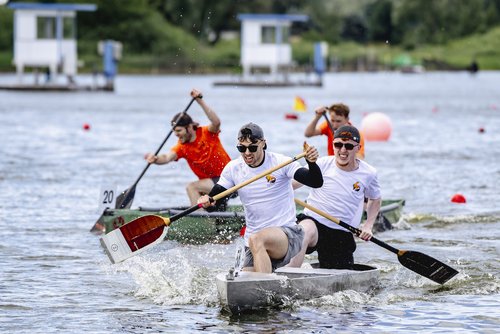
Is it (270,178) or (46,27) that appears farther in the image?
(46,27)

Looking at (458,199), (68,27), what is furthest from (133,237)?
(68,27)

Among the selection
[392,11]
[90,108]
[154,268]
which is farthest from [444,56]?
[154,268]

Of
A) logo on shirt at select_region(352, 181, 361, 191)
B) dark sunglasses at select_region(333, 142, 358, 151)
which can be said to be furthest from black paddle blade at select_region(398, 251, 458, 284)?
dark sunglasses at select_region(333, 142, 358, 151)

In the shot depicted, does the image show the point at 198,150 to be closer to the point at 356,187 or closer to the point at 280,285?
the point at 356,187

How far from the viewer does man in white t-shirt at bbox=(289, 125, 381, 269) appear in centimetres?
1427

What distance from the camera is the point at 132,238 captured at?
14891mm

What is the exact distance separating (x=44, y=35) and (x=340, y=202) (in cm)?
5970

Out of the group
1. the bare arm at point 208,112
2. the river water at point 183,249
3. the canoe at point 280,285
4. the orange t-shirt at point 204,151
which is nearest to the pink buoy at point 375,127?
the river water at point 183,249

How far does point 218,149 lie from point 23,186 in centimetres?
1014

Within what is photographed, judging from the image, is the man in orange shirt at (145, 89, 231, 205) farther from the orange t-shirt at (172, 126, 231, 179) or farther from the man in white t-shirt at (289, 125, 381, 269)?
the man in white t-shirt at (289, 125, 381, 269)

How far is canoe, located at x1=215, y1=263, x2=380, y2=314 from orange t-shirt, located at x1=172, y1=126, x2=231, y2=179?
4204 mm

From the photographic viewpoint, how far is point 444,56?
160 metres

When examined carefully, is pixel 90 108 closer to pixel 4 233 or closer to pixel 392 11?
pixel 4 233

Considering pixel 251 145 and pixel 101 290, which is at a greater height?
pixel 251 145
